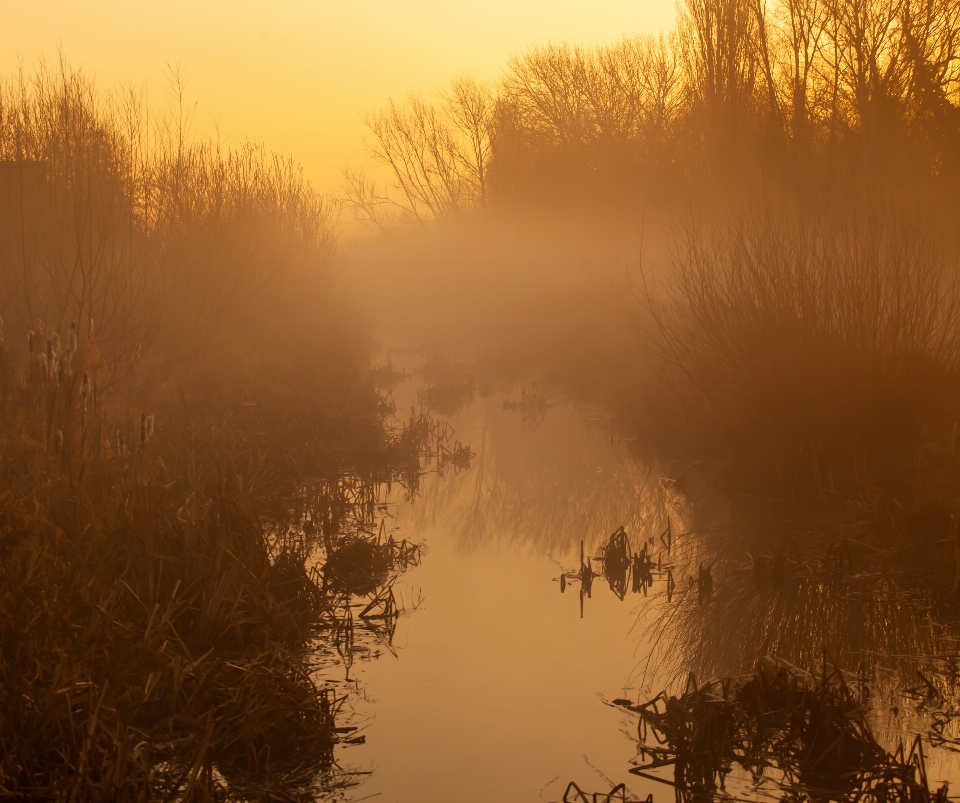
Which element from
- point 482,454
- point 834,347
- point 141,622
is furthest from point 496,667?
point 482,454

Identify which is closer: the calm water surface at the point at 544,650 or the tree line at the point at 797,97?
the calm water surface at the point at 544,650

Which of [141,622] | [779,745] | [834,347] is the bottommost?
[779,745]

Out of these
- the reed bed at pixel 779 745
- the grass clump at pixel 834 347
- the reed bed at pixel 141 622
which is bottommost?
the reed bed at pixel 779 745

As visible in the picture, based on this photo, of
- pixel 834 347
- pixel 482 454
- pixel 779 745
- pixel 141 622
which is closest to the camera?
pixel 779 745

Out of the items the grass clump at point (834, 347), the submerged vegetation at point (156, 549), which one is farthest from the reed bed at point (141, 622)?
the grass clump at point (834, 347)

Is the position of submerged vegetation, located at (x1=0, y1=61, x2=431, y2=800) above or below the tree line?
below

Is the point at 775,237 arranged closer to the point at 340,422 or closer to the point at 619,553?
the point at 619,553

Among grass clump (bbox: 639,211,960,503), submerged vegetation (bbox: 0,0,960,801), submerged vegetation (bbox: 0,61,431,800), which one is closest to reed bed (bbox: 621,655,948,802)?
submerged vegetation (bbox: 0,0,960,801)

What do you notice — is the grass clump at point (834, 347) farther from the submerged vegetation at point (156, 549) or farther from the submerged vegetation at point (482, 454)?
the submerged vegetation at point (156, 549)

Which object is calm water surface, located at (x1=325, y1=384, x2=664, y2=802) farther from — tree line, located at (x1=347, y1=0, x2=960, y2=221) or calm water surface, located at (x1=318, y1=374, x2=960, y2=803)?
tree line, located at (x1=347, y1=0, x2=960, y2=221)

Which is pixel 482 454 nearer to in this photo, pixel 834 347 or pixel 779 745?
pixel 834 347

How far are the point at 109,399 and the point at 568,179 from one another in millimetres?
18649

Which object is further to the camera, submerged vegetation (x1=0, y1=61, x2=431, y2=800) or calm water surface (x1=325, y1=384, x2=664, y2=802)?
calm water surface (x1=325, y1=384, x2=664, y2=802)

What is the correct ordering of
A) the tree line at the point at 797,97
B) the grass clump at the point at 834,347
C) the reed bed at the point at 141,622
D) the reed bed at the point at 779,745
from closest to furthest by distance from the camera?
1. the reed bed at the point at 141,622
2. the reed bed at the point at 779,745
3. the grass clump at the point at 834,347
4. the tree line at the point at 797,97
